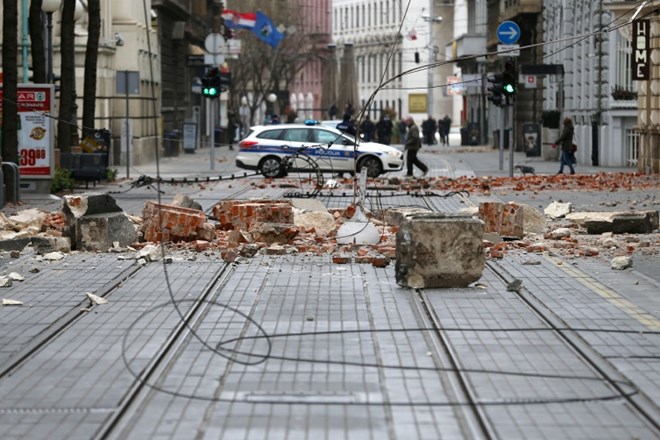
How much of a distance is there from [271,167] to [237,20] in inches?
1415

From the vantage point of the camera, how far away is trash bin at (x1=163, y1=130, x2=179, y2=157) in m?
63.0

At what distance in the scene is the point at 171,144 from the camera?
65.2 m

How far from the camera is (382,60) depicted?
13475 cm

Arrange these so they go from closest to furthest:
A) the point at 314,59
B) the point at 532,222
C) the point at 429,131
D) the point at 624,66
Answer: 1. the point at 532,222
2. the point at 624,66
3. the point at 429,131
4. the point at 314,59

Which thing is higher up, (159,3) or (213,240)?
(159,3)

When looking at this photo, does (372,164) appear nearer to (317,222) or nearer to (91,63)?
(91,63)

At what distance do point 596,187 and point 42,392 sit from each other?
987 inches

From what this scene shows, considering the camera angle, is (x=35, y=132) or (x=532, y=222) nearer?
(x=532, y=222)

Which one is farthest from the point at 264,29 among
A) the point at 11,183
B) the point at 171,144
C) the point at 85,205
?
the point at 85,205

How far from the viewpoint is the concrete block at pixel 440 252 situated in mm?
14828

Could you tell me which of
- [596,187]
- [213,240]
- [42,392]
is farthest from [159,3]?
[42,392]

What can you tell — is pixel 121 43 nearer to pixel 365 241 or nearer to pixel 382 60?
pixel 365 241

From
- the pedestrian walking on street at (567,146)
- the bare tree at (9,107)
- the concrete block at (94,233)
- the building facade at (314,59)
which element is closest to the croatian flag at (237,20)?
the building facade at (314,59)

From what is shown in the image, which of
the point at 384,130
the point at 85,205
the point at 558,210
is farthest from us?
Result: the point at 384,130
